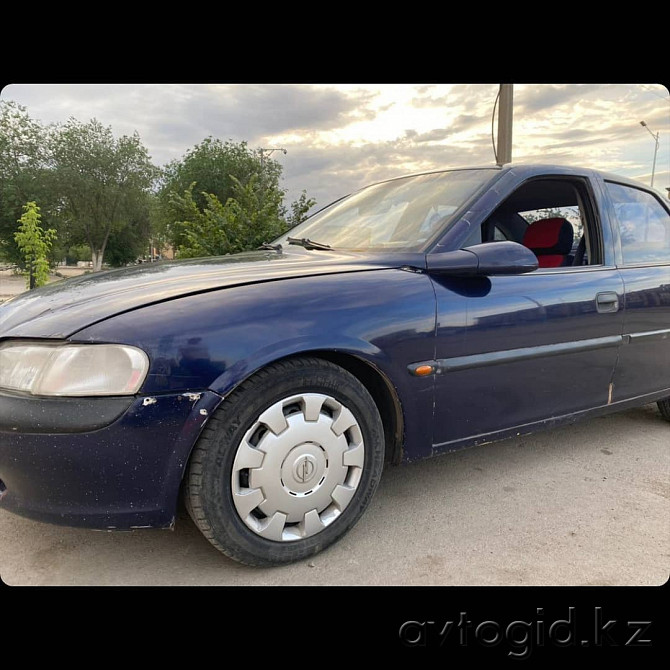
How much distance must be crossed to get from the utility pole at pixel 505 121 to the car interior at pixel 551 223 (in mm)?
2785

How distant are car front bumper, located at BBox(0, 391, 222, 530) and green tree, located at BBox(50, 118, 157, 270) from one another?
31664 millimetres

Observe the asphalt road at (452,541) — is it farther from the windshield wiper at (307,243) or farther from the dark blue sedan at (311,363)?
the windshield wiper at (307,243)

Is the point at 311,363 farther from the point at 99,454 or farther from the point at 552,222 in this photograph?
the point at 552,222

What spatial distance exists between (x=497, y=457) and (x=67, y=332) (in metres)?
2.31

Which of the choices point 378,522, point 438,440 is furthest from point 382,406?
point 378,522

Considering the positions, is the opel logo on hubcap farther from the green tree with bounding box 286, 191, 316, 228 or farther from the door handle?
the green tree with bounding box 286, 191, 316, 228

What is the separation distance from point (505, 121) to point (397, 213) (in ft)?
13.4

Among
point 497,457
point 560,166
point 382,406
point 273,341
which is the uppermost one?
point 560,166

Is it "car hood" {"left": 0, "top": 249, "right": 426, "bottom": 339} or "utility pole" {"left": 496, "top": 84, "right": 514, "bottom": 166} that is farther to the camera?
"utility pole" {"left": 496, "top": 84, "right": 514, "bottom": 166}

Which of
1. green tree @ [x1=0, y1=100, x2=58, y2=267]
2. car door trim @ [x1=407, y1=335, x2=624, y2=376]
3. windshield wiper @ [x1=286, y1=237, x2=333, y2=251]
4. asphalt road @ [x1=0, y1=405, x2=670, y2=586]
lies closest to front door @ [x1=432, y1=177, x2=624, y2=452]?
car door trim @ [x1=407, y1=335, x2=624, y2=376]

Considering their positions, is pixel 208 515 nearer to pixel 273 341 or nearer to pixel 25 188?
pixel 273 341

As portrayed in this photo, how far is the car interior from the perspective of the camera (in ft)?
9.53

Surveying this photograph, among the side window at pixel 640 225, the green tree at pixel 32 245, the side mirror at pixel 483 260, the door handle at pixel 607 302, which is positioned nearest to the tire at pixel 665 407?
the side window at pixel 640 225

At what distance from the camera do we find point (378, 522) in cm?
226
